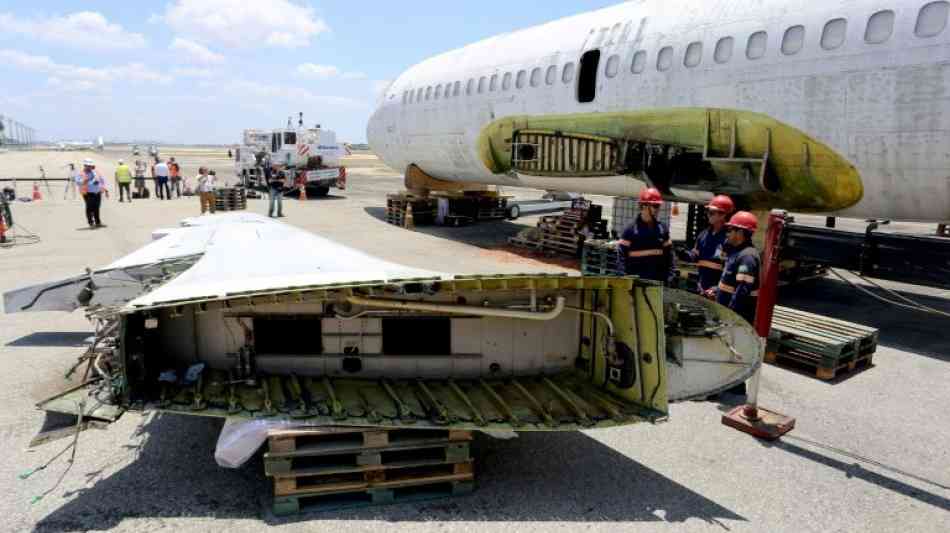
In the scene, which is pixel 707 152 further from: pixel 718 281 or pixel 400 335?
pixel 400 335

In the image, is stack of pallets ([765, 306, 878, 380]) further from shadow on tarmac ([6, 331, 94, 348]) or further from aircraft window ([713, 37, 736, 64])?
shadow on tarmac ([6, 331, 94, 348])

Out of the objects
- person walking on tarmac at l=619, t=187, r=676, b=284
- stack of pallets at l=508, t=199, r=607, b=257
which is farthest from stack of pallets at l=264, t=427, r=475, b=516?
stack of pallets at l=508, t=199, r=607, b=257

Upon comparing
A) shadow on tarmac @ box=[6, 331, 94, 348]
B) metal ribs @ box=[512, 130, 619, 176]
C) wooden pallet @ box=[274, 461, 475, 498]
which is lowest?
shadow on tarmac @ box=[6, 331, 94, 348]

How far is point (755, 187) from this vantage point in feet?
33.3

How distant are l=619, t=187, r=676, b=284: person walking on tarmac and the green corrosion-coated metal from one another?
3413 mm

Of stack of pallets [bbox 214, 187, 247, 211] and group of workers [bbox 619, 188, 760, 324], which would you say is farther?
stack of pallets [bbox 214, 187, 247, 211]

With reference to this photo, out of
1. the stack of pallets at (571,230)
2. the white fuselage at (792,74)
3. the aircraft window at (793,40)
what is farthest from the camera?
the stack of pallets at (571,230)

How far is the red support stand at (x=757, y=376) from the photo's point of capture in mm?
6254

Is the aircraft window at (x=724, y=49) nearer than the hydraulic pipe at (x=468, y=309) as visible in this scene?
No

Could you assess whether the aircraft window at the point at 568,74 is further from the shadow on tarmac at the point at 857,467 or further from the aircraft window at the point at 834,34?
the shadow on tarmac at the point at 857,467

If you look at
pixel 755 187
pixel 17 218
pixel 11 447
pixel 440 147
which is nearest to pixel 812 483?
pixel 755 187

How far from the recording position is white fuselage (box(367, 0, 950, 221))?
825 cm

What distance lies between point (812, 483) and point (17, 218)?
26959 mm

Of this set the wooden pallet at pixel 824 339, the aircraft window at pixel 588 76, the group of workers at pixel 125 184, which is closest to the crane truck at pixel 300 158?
the group of workers at pixel 125 184
